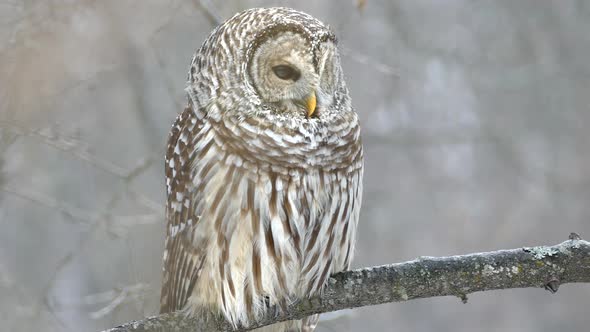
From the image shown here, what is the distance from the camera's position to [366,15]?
8906 mm

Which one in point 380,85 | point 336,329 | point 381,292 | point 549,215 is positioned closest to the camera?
point 381,292

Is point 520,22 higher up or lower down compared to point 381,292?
higher up

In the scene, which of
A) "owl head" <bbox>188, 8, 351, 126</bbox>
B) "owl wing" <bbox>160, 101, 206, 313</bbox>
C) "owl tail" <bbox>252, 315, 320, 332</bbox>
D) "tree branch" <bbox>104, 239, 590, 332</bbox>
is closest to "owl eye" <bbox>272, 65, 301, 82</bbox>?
"owl head" <bbox>188, 8, 351, 126</bbox>

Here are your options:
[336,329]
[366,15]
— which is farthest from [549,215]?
[336,329]

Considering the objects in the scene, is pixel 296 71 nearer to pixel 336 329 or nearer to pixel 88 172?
pixel 336 329

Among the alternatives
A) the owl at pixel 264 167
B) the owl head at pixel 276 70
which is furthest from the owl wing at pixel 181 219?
the owl head at pixel 276 70

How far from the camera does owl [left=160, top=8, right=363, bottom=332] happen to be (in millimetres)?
3650

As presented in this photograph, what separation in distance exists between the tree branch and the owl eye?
89 centimetres

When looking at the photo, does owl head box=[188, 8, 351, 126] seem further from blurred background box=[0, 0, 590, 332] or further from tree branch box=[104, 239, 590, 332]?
blurred background box=[0, 0, 590, 332]

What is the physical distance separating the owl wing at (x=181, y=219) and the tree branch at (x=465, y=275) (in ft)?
0.90

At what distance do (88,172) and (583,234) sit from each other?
5.18m

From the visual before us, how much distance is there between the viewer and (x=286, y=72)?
3.69m

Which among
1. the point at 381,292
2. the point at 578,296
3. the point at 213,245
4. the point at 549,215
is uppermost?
the point at 549,215

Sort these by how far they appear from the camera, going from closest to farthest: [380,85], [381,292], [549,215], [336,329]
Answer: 1. [381,292]
2. [336,329]
3. [380,85]
4. [549,215]
